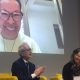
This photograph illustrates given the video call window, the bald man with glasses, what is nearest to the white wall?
the video call window

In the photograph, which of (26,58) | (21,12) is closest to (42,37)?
(21,12)

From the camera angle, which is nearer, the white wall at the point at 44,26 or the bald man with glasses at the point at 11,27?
the bald man with glasses at the point at 11,27

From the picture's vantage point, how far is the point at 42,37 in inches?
225

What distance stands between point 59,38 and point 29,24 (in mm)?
753

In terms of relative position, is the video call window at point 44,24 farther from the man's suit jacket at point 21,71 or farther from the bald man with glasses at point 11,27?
the man's suit jacket at point 21,71

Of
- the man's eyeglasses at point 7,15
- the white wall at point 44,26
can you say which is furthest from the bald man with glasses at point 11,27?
the white wall at point 44,26

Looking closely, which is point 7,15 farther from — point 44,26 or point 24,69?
point 24,69

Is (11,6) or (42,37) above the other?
(11,6)

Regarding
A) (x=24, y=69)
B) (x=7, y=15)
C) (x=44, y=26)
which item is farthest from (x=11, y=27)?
(x=24, y=69)

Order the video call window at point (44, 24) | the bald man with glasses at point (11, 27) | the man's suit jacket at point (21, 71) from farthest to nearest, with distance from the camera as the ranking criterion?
1. the video call window at point (44, 24)
2. the bald man with glasses at point (11, 27)
3. the man's suit jacket at point (21, 71)

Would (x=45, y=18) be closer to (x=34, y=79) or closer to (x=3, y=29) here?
(x=3, y=29)

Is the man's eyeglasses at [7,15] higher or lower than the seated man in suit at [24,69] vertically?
higher

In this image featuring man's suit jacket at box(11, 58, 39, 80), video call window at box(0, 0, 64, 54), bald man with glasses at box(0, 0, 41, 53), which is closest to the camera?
man's suit jacket at box(11, 58, 39, 80)

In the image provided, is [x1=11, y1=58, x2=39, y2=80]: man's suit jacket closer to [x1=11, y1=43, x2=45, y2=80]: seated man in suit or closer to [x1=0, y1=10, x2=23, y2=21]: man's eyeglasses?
[x1=11, y1=43, x2=45, y2=80]: seated man in suit
